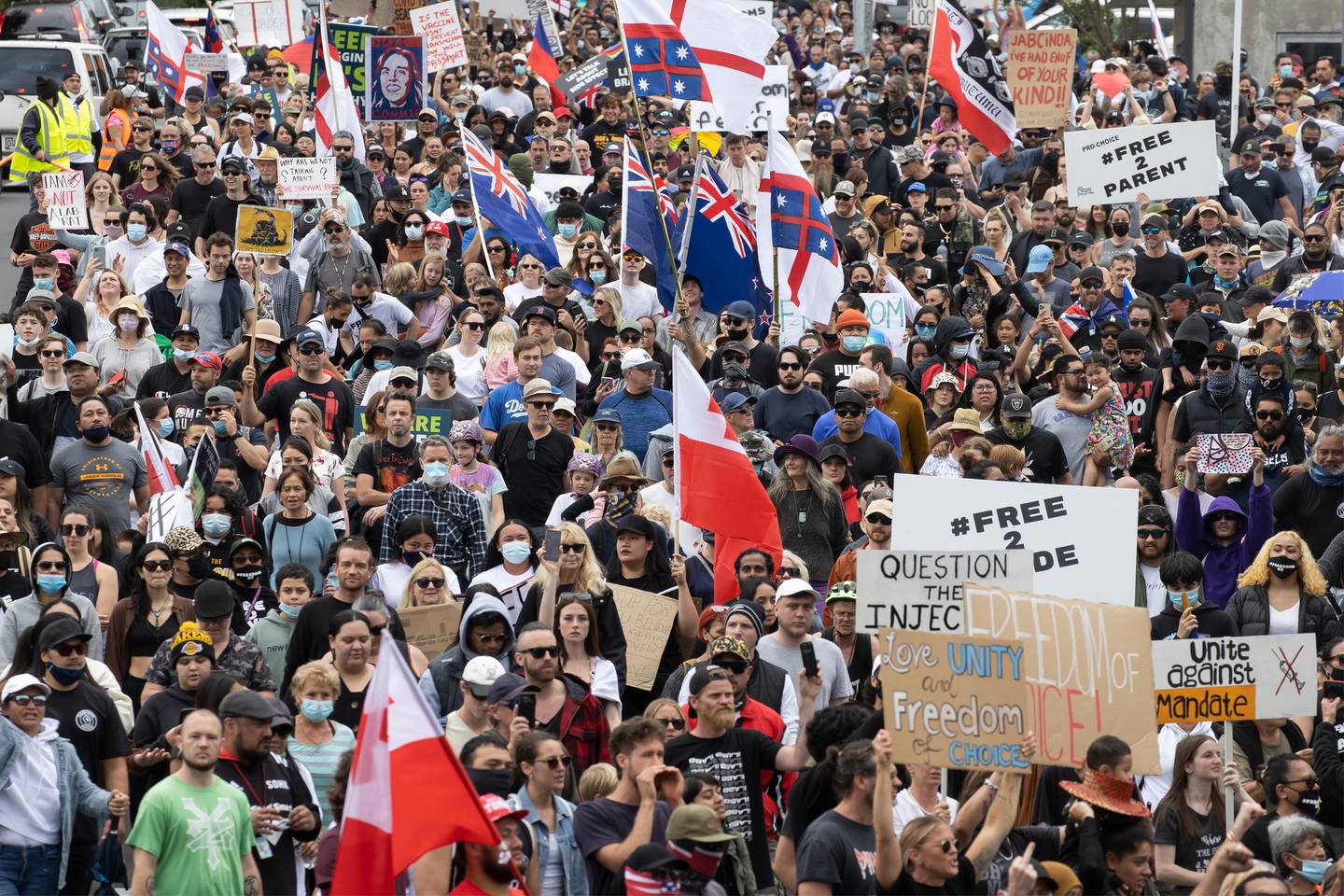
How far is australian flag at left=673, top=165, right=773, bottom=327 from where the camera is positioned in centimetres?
1565

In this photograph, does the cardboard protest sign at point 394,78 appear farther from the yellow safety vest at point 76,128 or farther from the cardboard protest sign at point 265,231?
the cardboard protest sign at point 265,231

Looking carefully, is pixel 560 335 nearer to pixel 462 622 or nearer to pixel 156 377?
pixel 156 377

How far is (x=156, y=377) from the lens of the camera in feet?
48.8

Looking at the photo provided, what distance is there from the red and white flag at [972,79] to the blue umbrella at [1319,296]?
19.1ft

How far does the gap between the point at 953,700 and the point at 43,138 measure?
17.3 meters

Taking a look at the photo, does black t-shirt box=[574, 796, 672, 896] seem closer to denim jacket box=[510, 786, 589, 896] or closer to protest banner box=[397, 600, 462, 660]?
denim jacket box=[510, 786, 589, 896]

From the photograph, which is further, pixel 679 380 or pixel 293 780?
pixel 679 380

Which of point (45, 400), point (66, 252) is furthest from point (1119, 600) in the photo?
point (66, 252)

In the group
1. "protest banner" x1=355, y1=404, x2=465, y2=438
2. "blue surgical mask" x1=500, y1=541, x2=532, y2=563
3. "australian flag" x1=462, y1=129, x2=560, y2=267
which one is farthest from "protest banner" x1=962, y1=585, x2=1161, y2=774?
"australian flag" x1=462, y1=129, x2=560, y2=267

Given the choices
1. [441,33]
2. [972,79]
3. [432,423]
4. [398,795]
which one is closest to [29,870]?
[398,795]

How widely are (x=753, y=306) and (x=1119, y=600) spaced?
605 centimetres

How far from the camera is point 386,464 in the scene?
43.1 ft

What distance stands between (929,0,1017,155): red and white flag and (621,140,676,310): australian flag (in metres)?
5.39

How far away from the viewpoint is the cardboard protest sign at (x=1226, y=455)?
12836 millimetres
